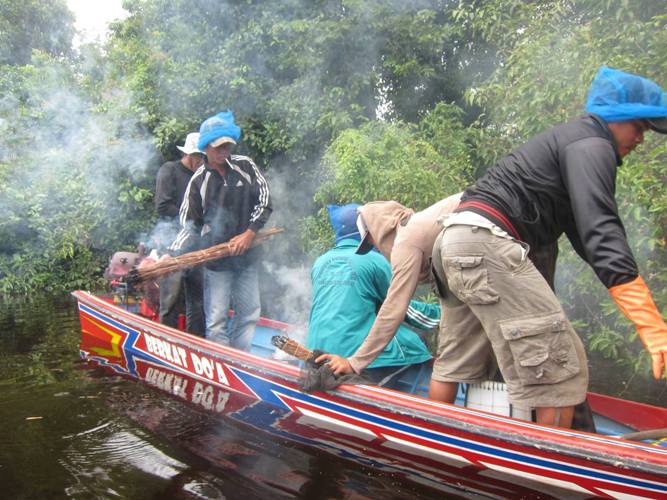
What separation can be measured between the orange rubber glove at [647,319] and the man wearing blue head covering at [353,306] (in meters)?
1.62

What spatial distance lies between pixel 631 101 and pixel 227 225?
3416 millimetres

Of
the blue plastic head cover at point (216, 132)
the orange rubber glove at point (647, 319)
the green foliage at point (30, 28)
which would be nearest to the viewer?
the orange rubber glove at point (647, 319)

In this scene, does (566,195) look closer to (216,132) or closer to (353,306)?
(353,306)

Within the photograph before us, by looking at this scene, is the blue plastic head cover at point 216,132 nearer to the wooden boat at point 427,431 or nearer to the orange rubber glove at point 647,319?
the wooden boat at point 427,431

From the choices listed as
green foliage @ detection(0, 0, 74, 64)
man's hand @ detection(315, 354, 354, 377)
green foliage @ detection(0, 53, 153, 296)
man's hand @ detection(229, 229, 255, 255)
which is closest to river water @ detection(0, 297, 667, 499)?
man's hand @ detection(315, 354, 354, 377)

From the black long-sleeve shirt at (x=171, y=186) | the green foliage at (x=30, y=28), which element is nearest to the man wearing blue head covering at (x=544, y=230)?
the black long-sleeve shirt at (x=171, y=186)

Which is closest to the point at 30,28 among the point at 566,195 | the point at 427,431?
the point at 427,431

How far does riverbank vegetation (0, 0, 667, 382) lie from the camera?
5.09 meters

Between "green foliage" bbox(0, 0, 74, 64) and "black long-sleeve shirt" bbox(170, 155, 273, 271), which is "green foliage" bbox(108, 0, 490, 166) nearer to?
"black long-sleeve shirt" bbox(170, 155, 273, 271)

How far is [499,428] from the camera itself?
267 cm

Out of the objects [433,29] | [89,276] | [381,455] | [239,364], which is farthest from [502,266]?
[89,276]

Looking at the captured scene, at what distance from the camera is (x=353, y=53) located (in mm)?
8898

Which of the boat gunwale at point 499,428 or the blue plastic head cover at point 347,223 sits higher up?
the blue plastic head cover at point 347,223

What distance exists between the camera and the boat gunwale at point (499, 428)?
2307 millimetres
